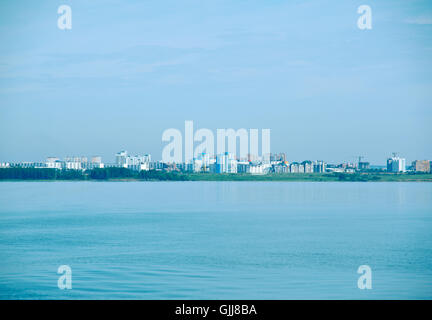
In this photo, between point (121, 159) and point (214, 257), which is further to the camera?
point (121, 159)

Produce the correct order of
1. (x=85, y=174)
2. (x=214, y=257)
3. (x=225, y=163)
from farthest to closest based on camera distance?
(x=85, y=174) < (x=225, y=163) < (x=214, y=257)

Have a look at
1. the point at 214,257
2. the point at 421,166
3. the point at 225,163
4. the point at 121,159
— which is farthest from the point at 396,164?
the point at 214,257

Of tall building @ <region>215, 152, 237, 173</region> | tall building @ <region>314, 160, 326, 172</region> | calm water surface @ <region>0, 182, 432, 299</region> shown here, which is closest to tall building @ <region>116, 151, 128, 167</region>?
tall building @ <region>215, 152, 237, 173</region>

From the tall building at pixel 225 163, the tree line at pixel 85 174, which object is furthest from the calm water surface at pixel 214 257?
the tree line at pixel 85 174

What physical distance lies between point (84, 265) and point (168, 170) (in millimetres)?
93965

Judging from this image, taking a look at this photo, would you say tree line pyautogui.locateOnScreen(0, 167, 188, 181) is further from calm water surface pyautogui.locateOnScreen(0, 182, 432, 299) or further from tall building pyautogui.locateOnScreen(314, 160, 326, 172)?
calm water surface pyautogui.locateOnScreen(0, 182, 432, 299)

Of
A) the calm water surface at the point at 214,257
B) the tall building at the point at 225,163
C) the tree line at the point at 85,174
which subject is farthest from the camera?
the tree line at the point at 85,174

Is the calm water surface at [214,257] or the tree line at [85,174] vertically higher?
the tree line at [85,174]

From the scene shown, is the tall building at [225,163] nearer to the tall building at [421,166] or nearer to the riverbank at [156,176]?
the riverbank at [156,176]

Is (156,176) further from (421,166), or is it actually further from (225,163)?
(421,166)

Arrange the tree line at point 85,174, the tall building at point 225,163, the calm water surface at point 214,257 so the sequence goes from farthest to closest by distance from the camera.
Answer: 1. the tree line at point 85,174
2. the tall building at point 225,163
3. the calm water surface at point 214,257
